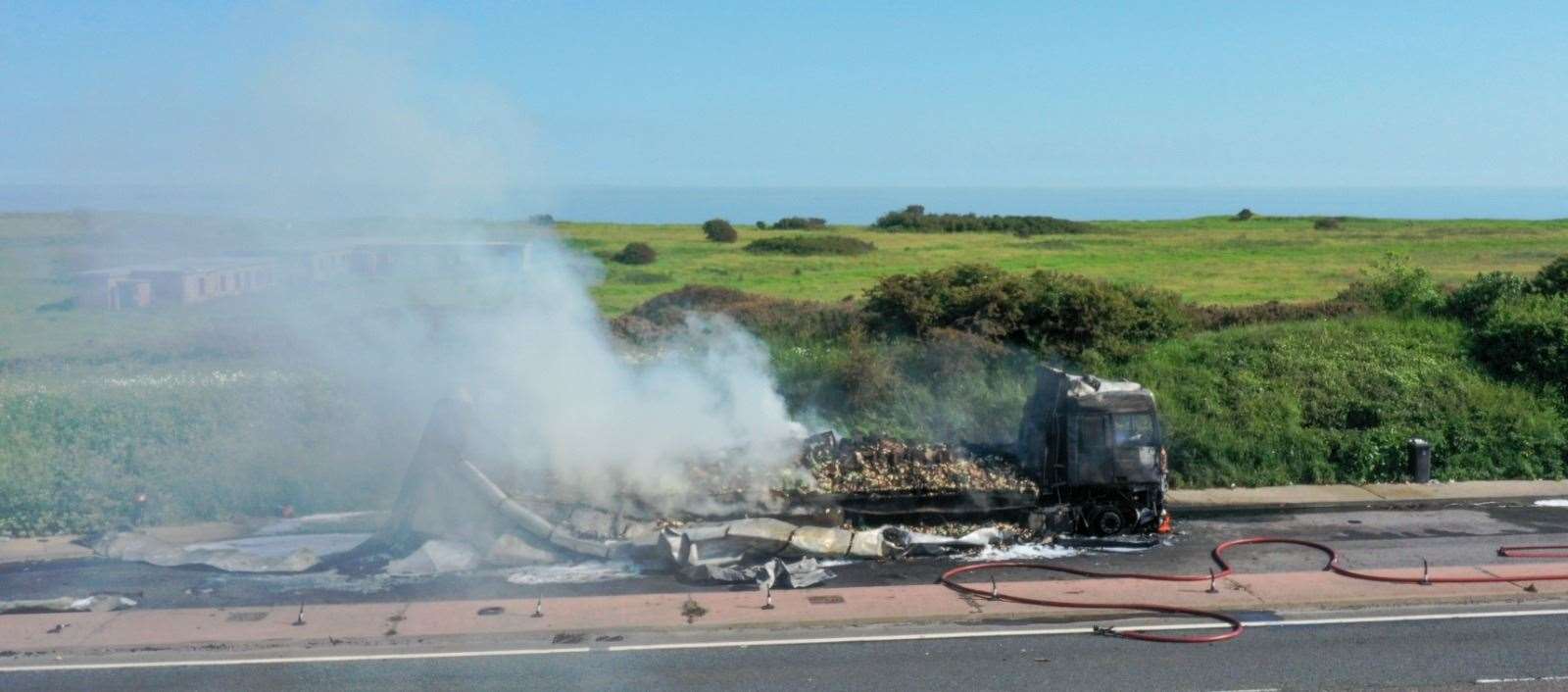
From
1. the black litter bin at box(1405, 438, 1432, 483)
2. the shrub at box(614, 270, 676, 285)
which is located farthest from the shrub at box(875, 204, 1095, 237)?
the black litter bin at box(1405, 438, 1432, 483)

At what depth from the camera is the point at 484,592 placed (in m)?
14.3

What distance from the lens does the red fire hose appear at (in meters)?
12.5

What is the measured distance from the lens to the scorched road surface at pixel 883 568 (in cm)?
1421

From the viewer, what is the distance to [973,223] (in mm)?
62125

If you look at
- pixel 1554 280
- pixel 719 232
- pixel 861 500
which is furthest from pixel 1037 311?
pixel 719 232

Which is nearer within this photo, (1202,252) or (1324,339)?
Answer: (1324,339)

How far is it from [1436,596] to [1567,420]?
1110 centimetres

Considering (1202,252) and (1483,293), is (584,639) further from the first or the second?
(1202,252)

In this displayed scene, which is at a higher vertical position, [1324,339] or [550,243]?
[550,243]

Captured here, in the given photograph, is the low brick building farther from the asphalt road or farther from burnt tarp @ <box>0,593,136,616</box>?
the asphalt road

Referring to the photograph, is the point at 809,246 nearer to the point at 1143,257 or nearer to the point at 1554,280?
the point at 1143,257

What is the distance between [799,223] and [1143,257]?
17940 millimetres

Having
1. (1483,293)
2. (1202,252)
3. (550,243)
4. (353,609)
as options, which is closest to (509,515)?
(353,609)

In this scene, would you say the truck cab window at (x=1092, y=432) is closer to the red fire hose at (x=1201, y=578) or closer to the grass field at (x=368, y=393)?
the red fire hose at (x=1201, y=578)
